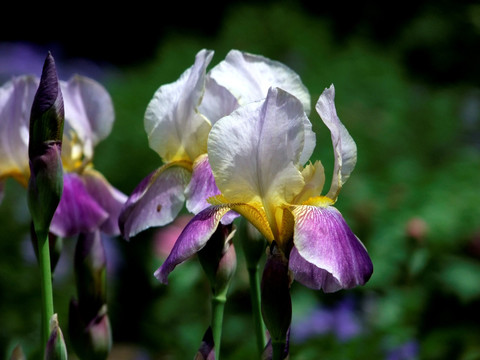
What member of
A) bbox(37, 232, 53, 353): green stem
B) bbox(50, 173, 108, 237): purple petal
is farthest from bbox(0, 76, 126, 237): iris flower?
bbox(37, 232, 53, 353): green stem

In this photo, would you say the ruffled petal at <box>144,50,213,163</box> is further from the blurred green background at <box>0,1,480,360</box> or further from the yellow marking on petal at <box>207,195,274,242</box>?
the blurred green background at <box>0,1,480,360</box>

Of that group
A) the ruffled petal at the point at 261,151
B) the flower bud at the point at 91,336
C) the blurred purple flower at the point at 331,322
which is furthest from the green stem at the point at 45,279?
the blurred purple flower at the point at 331,322

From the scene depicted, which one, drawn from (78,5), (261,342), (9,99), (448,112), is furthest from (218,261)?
(78,5)

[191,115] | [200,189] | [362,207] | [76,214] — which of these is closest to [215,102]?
[191,115]

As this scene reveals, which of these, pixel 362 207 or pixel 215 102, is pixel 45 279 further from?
pixel 362 207

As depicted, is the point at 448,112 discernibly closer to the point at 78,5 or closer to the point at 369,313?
the point at 369,313
